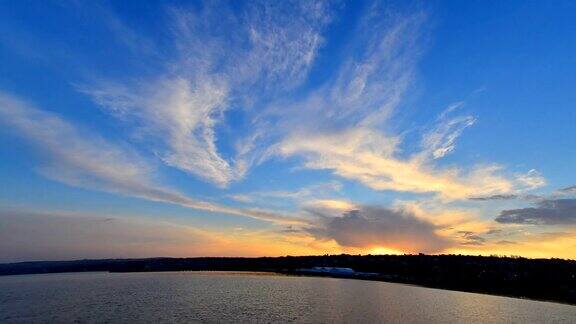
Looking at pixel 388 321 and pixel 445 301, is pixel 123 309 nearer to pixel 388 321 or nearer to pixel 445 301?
pixel 388 321

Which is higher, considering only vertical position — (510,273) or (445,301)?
(510,273)

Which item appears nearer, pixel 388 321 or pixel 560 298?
pixel 388 321

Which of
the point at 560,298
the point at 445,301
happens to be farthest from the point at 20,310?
the point at 560,298

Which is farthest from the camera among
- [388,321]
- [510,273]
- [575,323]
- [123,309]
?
[510,273]

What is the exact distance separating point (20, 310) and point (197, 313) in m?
28.4

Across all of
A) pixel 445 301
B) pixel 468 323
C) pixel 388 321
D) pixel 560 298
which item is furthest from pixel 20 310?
pixel 560 298

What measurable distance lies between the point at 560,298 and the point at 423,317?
207 ft

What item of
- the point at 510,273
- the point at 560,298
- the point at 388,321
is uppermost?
the point at 510,273

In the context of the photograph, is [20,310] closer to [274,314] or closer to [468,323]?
[274,314]

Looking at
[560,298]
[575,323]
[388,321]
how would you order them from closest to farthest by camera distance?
[388,321] < [575,323] < [560,298]

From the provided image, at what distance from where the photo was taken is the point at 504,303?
88.1 m

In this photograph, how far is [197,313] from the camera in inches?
2470

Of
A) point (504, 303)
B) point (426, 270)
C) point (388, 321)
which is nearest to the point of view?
point (388, 321)

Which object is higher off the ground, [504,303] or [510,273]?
[510,273]
